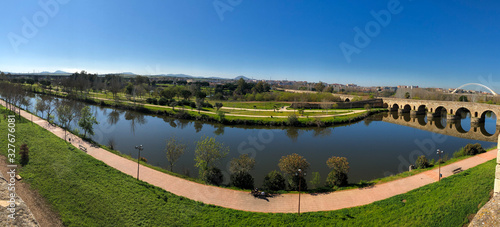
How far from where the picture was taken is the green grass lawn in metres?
8.74

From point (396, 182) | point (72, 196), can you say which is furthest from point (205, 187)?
point (396, 182)

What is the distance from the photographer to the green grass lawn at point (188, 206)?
28.7 feet

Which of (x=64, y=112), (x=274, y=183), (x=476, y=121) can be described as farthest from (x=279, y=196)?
(x=476, y=121)

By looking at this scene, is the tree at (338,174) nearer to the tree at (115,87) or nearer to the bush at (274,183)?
the bush at (274,183)

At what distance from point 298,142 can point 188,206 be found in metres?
16.6

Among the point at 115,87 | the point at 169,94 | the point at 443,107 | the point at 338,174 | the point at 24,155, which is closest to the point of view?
the point at 338,174

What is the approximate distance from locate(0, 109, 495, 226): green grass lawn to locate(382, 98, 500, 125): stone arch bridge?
33.1 metres

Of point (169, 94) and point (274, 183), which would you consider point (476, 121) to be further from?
point (169, 94)

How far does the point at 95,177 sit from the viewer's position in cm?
1220

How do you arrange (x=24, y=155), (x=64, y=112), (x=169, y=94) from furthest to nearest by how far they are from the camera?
(x=169, y=94) → (x=64, y=112) → (x=24, y=155)

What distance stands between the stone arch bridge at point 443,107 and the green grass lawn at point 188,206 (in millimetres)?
33148

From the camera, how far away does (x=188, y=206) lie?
982 centimetres

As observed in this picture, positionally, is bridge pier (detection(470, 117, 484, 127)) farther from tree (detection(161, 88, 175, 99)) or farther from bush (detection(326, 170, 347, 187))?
tree (detection(161, 88, 175, 99))

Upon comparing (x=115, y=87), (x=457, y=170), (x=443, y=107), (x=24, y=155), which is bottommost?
(x=457, y=170)
